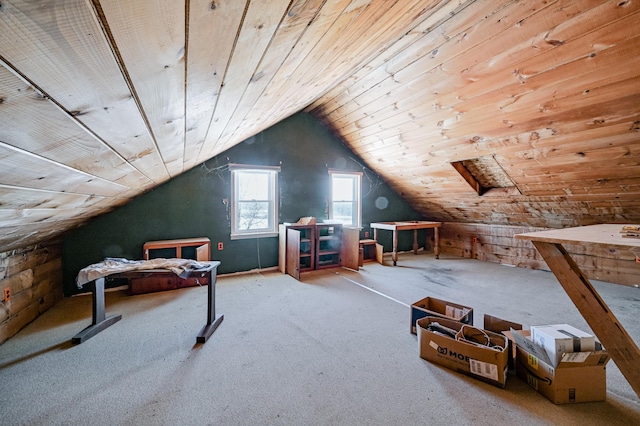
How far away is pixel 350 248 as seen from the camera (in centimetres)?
469

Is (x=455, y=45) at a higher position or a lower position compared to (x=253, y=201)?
higher

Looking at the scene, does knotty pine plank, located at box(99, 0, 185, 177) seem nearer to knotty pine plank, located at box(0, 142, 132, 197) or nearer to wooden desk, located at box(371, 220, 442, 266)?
knotty pine plank, located at box(0, 142, 132, 197)

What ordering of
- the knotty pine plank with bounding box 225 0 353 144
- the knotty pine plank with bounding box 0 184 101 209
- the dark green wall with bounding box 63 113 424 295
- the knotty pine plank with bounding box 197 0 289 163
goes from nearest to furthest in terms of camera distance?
the knotty pine plank with bounding box 197 0 289 163, the knotty pine plank with bounding box 225 0 353 144, the knotty pine plank with bounding box 0 184 101 209, the dark green wall with bounding box 63 113 424 295

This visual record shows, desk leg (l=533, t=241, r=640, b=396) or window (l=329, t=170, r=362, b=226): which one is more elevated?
window (l=329, t=170, r=362, b=226)

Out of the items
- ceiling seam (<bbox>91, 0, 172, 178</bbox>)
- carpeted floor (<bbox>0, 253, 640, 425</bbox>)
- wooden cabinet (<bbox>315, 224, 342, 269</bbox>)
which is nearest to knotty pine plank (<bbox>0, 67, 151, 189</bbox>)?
ceiling seam (<bbox>91, 0, 172, 178</bbox>)

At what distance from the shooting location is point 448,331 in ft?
6.66

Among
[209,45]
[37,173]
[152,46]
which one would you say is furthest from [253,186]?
[152,46]

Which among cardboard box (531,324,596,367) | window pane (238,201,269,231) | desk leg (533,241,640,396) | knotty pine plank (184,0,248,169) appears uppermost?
knotty pine plank (184,0,248,169)

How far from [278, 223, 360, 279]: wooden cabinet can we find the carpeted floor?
1.02 meters

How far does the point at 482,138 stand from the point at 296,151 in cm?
282

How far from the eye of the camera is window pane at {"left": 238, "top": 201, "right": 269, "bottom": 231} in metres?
4.47

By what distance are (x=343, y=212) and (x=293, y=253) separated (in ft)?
5.83

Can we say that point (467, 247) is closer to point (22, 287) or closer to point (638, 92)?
point (638, 92)

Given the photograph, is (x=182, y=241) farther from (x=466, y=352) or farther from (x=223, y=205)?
(x=466, y=352)
